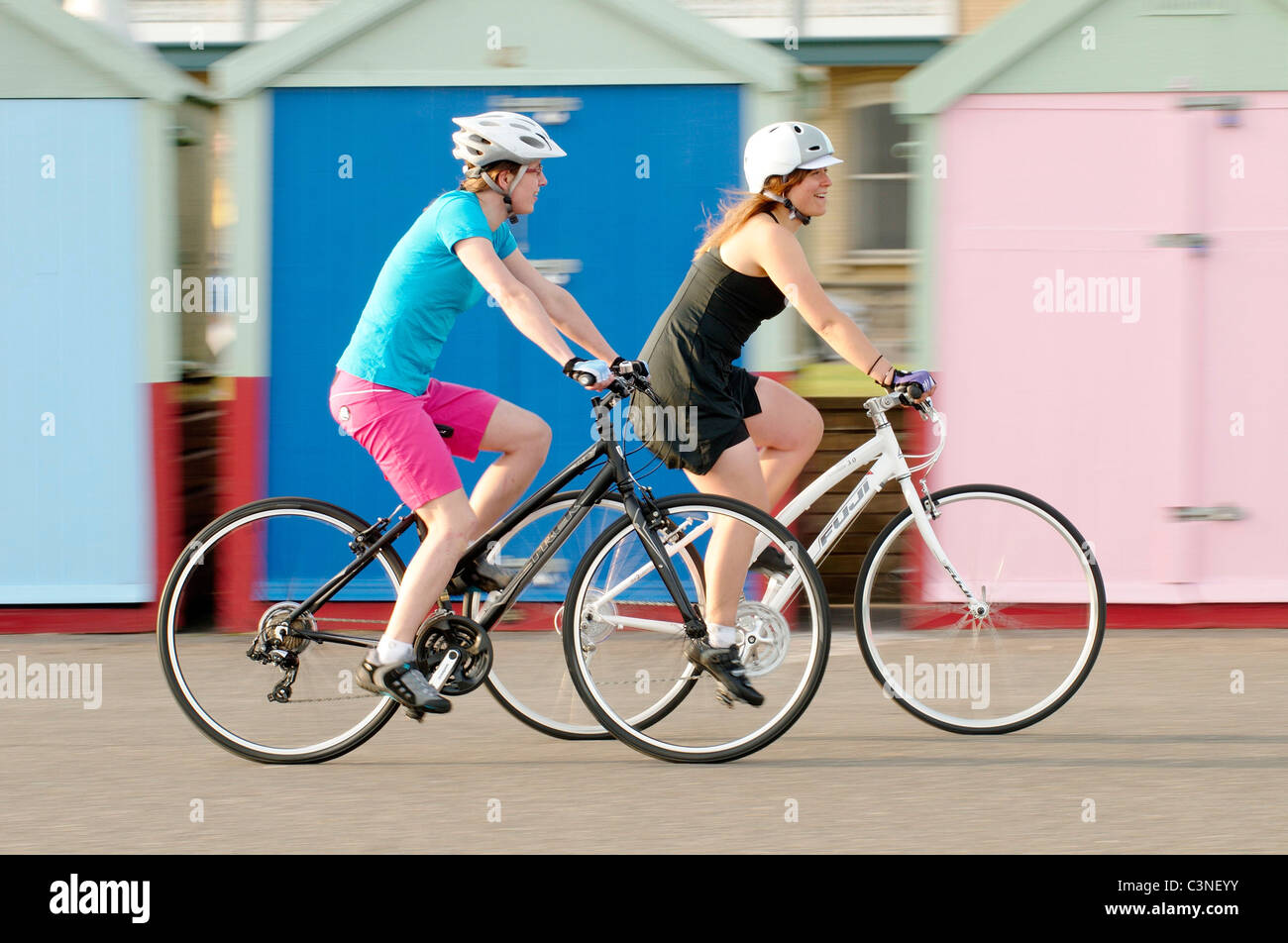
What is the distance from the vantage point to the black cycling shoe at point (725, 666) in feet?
15.2

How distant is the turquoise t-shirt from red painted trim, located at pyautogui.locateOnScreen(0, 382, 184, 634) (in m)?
2.65

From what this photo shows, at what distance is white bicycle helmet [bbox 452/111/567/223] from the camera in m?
4.52

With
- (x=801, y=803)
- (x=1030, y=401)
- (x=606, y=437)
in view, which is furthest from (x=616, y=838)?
(x=1030, y=401)

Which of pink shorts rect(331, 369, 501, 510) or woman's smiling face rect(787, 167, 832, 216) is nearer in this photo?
pink shorts rect(331, 369, 501, 510)

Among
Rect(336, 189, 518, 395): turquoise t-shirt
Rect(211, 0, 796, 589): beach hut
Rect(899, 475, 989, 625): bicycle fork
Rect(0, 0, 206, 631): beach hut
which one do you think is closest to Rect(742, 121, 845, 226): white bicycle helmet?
Rect(336, 189, 518, 395): turquoise t-shirt

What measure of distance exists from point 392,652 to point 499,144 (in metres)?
1.47

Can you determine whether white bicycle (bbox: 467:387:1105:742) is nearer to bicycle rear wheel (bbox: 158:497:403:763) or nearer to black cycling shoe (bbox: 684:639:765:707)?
black cycling shoe (bbox: 684:639:765:707)

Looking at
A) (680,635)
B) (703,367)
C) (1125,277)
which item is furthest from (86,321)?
(1125,277)

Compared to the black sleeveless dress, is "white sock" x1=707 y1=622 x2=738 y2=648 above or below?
below

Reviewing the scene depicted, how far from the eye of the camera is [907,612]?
15.9 ft

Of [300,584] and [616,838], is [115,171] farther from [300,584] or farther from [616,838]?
[616,838]

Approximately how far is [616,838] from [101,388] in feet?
12.6
